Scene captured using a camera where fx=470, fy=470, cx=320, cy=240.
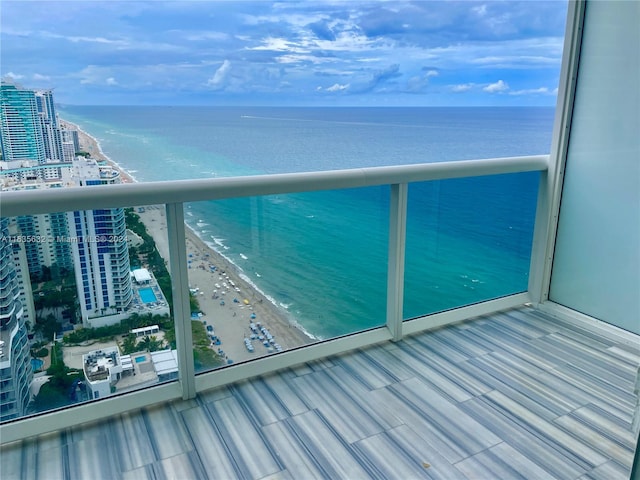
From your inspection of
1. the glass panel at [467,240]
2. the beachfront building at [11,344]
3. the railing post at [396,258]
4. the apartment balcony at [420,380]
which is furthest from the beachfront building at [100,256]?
the glass panel at [467,240]

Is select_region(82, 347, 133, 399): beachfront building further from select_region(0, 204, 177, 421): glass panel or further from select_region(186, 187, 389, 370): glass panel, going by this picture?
select_region(186, 187, 389, 370): glass panel

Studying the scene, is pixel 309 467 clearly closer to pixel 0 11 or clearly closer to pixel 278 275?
pixel 278 275

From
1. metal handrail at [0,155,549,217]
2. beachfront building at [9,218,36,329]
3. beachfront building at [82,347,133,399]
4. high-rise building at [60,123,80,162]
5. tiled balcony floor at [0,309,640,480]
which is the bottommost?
tiled balcony floor at [0,309,640,480]

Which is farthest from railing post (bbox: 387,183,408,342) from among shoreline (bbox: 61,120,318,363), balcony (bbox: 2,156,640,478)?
Result: shoreline (bbox: 61,120,318,363)

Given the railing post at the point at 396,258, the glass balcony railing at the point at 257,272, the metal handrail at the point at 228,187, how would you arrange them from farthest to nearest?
the railing post at the point at 396,258, the glass balcony railing at the point at 257,272, the metal handrail at the point at 228,187

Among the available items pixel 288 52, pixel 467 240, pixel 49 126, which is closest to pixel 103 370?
pixel 49 126

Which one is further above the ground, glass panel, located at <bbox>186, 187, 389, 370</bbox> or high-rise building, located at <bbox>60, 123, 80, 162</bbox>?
high-rise building, located at <bbox>60, 123, 80, 162</bbox>

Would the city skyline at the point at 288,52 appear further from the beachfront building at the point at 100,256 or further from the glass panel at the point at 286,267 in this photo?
the glass panel at the point at 286,267
